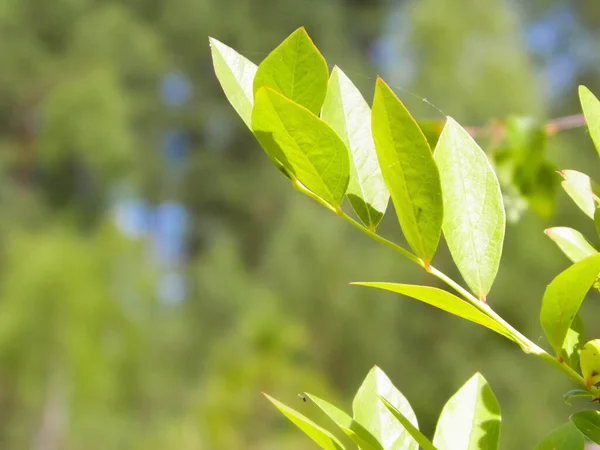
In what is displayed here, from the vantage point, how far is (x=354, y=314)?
3.05m

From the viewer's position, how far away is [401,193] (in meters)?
0.14

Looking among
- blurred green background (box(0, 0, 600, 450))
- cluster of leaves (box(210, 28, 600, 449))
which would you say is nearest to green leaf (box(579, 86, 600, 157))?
cluster of leaves (box(210, 28, 600, 449))

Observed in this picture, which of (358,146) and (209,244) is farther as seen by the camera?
(209,244)

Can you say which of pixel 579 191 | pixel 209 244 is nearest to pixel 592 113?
pixel 579 191

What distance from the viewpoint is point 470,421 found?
0.17 metres

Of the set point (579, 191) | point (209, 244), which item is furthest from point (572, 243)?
point (209, 244)

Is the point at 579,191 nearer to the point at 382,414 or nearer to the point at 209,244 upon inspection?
the point at 382,414

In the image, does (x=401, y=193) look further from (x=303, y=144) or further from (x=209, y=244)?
(x=209, y=244)

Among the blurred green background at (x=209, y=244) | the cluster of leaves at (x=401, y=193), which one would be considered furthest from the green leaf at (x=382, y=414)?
the blurred green background at (x=209, y=244)

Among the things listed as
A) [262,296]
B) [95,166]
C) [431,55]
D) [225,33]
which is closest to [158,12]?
[225,33]

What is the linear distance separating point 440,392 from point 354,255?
2.58ft

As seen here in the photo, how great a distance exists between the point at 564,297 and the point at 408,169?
0.15ft

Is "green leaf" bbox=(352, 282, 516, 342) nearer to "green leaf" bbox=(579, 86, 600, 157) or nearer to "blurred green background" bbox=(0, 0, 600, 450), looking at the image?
"green leaf" bbox=(579, 86, 600, 157)

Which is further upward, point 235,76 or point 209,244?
point 235,76
